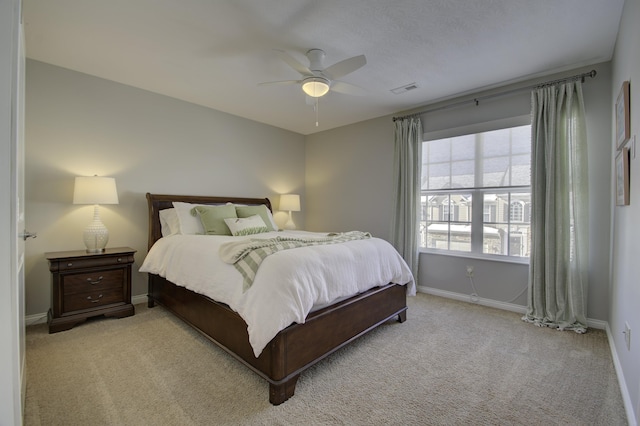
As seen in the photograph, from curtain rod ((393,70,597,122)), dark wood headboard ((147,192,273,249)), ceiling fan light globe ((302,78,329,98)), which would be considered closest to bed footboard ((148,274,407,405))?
dark wood headboard ((147,192,273,249))

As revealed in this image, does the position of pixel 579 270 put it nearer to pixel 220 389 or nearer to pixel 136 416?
pixel 220 389

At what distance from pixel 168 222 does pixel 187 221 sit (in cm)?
26

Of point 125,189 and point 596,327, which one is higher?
point 125,189

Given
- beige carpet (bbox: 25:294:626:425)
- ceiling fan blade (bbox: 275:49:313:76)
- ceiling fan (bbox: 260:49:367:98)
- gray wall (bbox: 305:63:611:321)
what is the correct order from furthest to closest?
gray wall (bbox: 305:63:611:321) < ceiling fan (bbox: 260:49:367:98) < ceiling fan blade (bbox: 275:49:313:76) < beige carpet (bbox: 25:294:626:425)

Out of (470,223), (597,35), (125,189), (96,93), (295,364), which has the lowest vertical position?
(295,364)

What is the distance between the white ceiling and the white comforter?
68.6 inches

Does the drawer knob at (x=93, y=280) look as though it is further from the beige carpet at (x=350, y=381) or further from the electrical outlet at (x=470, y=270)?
the electrical outlet at (x=470, y=270)

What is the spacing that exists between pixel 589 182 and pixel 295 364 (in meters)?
3.19

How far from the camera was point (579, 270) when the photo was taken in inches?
111

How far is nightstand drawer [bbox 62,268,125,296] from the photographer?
9.10 ft

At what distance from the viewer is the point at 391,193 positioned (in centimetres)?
439

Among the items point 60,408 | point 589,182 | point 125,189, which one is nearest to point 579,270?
point 589,182

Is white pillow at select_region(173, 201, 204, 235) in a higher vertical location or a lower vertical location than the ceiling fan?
lower

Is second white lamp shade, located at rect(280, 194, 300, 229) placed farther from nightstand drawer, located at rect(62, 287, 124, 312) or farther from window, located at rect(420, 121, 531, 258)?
nightstand drawer, located at rect(62, 287, 124, 312)
